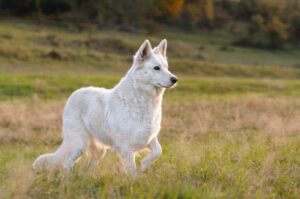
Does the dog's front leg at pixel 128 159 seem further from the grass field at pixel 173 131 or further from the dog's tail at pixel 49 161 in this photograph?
the dog's tail at pixel 49 161

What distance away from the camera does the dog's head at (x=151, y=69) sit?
26.7 ft

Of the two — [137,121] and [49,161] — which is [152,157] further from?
[49,161]

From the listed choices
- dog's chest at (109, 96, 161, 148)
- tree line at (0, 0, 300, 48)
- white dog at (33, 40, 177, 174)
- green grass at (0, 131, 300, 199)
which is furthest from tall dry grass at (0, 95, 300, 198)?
tree line at (0, 0, 300, 48)

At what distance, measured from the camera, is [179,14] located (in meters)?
64.3

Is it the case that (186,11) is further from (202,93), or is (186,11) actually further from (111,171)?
(111,171)

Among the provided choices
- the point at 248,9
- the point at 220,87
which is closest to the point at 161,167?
the point at 220,87

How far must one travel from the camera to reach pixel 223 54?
4847 cm

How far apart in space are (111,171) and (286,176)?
2337mm

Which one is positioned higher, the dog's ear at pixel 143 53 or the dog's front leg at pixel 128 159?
the dog's ear at pixel 143 53

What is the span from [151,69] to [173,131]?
23.1ft

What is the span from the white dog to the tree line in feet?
151

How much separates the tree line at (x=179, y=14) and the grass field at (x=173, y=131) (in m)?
14.5

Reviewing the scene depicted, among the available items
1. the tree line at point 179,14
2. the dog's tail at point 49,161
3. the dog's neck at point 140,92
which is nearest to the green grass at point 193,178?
the dog's tail at point 49,161

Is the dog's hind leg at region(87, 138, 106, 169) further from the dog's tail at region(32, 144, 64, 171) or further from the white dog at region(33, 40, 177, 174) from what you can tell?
the dog's tail at region(32, 144, 64, 171)
